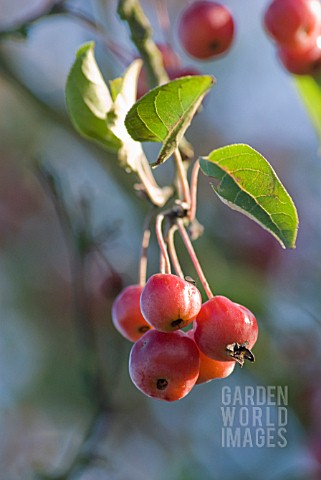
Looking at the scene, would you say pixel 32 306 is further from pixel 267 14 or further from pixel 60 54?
pixel 267 14

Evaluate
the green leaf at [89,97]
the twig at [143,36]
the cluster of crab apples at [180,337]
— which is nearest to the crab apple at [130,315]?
the cluster of crab apples at [180,337]

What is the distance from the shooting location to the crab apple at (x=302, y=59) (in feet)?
5.49

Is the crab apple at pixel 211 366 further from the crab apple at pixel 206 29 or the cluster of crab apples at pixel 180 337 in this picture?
the crab apple at pixel 206 29

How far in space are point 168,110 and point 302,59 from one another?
88cm

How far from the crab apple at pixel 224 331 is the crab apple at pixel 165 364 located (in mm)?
23

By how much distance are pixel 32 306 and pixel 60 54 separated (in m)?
1.16

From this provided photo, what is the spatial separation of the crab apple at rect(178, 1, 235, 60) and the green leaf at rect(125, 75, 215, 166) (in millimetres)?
762

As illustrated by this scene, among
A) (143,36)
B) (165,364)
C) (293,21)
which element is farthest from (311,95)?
(165,364)

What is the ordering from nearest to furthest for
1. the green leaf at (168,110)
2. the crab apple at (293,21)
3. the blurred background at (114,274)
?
the green leaf at (168,110)
the crab apple at (293,21)
the blurred background at (114,274)

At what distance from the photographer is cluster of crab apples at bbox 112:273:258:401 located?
935mm

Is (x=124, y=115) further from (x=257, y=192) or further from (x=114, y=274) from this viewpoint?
(x=114, y=274)

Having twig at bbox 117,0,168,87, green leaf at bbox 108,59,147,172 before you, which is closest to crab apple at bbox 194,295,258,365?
green leaf at bbox 108,59,147,172

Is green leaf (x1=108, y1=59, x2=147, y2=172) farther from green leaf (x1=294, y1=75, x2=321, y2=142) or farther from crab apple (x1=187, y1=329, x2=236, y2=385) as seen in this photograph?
green leaf (x1=294, y1=75, x2=321, y2=142)

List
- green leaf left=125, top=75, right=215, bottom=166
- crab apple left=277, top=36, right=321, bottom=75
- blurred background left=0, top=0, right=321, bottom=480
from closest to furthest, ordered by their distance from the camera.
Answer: green leaf left=125, top=75, right=215, bottom=166
crab apple left=277, top=36, right=321, bottom=75
blurred background left=0, top=0, right=321, bottom=480
